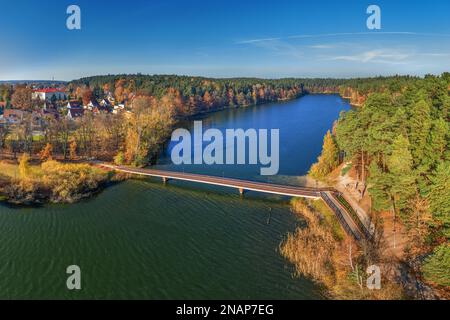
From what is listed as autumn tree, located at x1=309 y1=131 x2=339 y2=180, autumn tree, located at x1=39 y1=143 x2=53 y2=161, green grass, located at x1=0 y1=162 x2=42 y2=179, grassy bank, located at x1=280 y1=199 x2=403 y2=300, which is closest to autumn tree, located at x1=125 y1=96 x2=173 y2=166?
autumn tree, located at x1=39 y1=143 x2=53 y2=161

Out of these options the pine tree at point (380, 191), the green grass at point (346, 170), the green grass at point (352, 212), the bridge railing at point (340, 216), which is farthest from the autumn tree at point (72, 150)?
the pine tree at point (380, 191)

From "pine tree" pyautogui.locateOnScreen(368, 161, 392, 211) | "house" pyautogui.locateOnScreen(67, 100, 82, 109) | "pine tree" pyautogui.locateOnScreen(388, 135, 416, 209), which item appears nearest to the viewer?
"pine tree" pyautogui.locateOnScreen(388, 135, 416, 209)

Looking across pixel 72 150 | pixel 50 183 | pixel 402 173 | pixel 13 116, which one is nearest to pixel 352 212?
pixel 402 173

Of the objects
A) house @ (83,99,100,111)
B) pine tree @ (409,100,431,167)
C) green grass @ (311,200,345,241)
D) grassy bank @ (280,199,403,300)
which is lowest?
grassy bank @ (280,199,403,300)

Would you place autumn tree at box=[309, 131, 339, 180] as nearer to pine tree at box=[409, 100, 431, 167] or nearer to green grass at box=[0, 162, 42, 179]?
pine tree at box=[409, 100, 431, 167]

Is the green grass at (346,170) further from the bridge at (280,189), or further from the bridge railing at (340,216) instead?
the bridge railing at (340,216)

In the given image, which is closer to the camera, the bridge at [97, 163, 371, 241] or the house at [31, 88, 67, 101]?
the bridge at [97, 163, 371, 241]

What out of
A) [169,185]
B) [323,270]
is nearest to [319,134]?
[169,185]

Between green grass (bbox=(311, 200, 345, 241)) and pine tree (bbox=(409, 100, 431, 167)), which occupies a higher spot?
pine tree (bbox=(409, 100, 431, 167))
